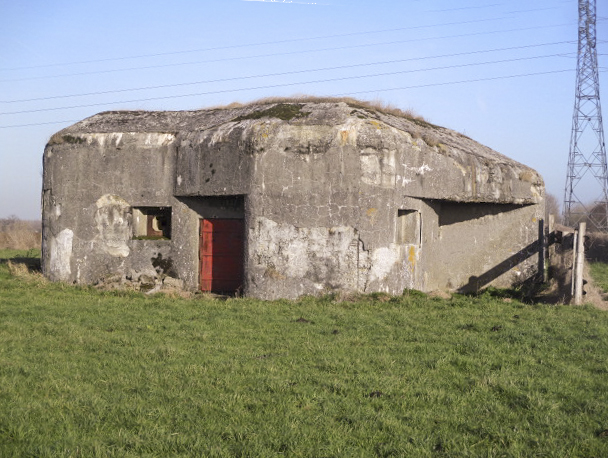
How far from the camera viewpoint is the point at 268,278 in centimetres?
1100

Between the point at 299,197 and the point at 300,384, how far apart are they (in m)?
5.68

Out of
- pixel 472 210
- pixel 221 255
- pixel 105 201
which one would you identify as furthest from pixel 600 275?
pixel 105 201

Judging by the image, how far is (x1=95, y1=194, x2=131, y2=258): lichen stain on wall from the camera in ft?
40.4

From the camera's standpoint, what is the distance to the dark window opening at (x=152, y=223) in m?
12.5

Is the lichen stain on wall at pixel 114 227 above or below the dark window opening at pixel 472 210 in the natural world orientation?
below

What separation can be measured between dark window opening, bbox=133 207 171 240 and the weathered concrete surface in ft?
0.57

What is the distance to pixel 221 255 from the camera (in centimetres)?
1212

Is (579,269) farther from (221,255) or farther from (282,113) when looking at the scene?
(221,255)

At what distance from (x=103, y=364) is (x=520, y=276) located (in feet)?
32.3

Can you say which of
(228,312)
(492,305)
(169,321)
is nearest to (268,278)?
(228,312)

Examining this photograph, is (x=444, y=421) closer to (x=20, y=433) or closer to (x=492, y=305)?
(x=20, y=433)

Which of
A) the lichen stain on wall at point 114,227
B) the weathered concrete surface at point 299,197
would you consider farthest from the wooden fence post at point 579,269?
the lichen stain on wall at point 114,227

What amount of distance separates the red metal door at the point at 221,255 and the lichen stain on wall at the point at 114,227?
146 cm

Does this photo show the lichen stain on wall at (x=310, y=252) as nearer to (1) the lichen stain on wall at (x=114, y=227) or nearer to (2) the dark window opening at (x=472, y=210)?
(1) the lichen stain on wall at (x=114, y=227)
